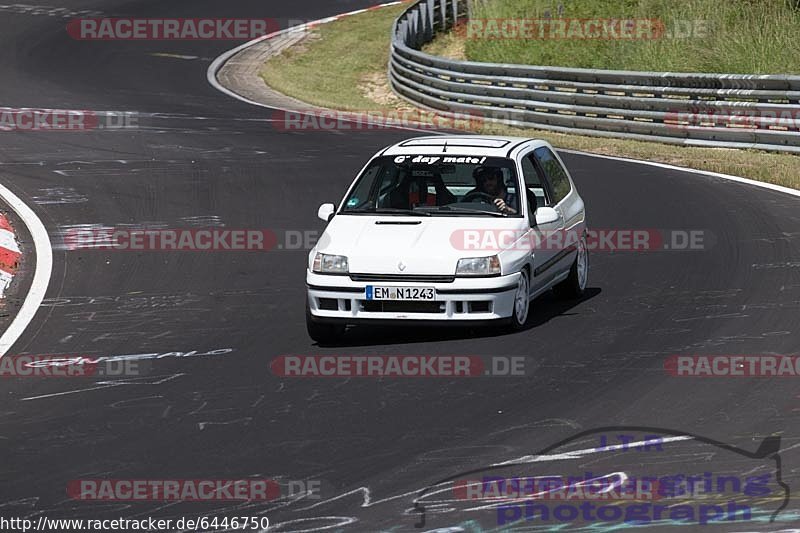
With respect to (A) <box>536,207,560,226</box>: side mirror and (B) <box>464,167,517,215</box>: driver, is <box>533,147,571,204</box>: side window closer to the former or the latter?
(B) <box>464,167,517,215</box>: driver

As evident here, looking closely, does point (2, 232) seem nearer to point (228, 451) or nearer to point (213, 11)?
point (228, 451)

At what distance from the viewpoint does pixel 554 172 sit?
12562 mm

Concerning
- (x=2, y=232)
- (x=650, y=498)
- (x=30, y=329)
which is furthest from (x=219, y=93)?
(x=650, y=498)

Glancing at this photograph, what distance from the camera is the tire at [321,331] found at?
10.6 meters

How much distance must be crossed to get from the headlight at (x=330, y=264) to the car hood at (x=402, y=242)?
0.04m

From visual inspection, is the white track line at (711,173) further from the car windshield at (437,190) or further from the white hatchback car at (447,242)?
the car windshield at (437,190)

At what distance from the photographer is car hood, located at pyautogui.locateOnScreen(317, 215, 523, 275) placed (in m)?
10.4

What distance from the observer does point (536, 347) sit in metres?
10.2

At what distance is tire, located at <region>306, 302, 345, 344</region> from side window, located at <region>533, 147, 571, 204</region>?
2.56 m

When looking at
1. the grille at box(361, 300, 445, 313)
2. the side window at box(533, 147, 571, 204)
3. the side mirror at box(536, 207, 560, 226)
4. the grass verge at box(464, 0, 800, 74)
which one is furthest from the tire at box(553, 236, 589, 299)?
the grass verge at box(464, 0, 800, 74)

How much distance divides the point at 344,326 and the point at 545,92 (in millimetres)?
15937

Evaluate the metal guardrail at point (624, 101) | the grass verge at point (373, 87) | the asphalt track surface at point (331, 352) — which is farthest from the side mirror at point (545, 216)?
the metal guardrail at point (624, 101)

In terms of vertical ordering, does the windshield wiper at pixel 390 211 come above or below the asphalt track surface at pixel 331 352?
above

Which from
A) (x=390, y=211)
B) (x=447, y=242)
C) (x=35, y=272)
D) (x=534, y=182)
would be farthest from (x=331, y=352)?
(x=35, y=272)
